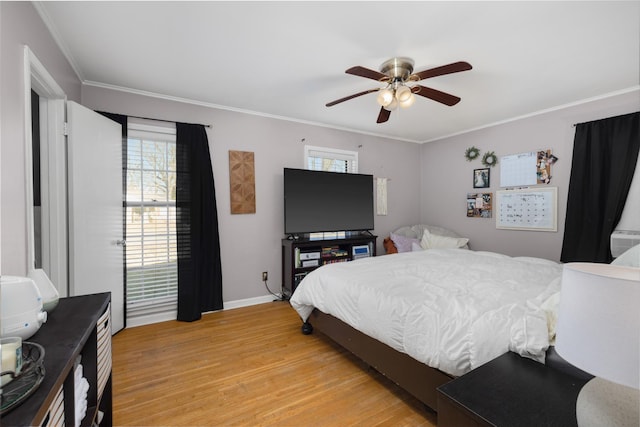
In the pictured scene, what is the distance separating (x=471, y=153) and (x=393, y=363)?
3714mm

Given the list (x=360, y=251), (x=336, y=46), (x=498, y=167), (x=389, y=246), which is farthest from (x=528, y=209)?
(x=336, y=46)

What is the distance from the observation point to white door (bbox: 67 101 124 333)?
2268 mm

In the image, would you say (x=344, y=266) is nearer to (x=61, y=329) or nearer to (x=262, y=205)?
(x=262, y=205)

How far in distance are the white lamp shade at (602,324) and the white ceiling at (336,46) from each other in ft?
5.97

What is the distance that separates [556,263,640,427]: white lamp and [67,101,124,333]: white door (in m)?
3.08

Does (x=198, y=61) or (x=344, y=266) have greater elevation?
(x=198, y=61)

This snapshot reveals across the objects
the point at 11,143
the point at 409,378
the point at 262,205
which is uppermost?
the point at 11,143

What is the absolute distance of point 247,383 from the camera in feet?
6.49

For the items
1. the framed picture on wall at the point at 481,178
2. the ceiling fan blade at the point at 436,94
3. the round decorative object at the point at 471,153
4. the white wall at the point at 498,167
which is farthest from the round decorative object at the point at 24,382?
the round decorative object at the point at 471,153

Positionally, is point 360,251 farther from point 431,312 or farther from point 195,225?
point 431,312

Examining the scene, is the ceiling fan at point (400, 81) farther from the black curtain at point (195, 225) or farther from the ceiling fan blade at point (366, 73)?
the black curtain at point (195, 225)

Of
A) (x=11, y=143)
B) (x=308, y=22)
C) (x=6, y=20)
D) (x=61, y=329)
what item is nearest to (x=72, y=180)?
(x=11, y=143)

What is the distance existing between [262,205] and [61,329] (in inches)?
107

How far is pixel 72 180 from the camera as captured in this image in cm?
225
